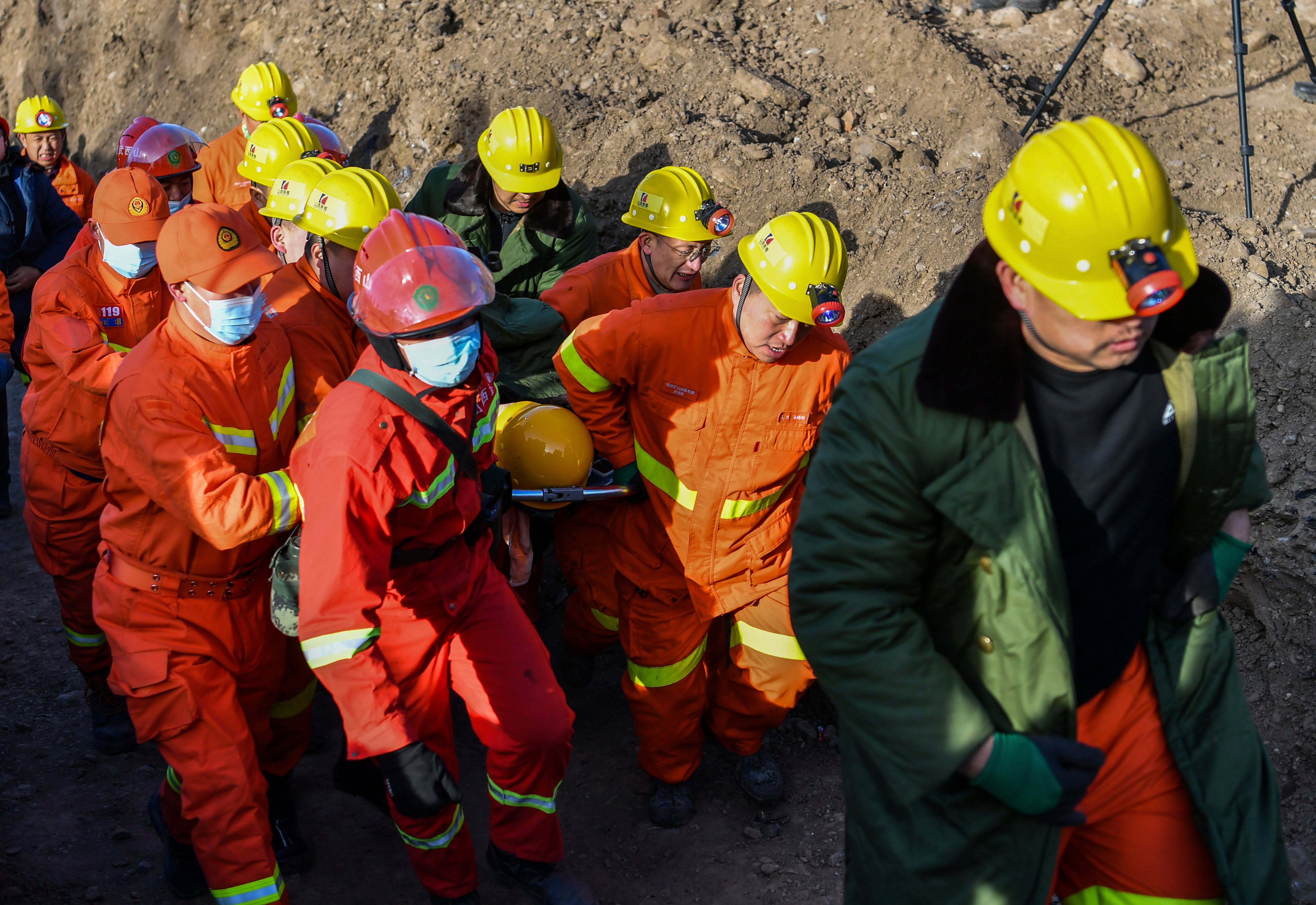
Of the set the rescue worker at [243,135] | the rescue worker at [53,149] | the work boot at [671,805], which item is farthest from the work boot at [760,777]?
the rescue worker at [53,149]

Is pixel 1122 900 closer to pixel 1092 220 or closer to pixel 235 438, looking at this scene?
pixel 1092 220

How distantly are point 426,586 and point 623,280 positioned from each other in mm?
2216

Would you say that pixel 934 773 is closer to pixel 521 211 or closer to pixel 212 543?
pixel 212 543

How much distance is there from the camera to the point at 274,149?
20.1ft

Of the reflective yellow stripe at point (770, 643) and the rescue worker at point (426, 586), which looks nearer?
the rescue worker at point (426, 586)

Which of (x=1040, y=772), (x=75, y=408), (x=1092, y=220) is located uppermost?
(x=1092, y=220)

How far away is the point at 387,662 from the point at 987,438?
2.18 m

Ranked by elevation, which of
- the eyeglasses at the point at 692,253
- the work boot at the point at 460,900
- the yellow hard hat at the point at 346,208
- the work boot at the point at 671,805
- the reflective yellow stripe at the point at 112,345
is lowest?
the work boot at the point at 671,805

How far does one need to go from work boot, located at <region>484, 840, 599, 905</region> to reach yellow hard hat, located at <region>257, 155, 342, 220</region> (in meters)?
2.89

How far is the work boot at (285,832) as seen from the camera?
13.5 feet

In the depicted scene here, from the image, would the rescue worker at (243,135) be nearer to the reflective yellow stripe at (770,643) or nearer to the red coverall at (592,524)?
the red coverall at (592,524)

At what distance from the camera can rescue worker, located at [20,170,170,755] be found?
4.39 metres

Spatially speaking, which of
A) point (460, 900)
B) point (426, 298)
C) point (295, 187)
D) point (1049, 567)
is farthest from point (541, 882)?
point (295, 187)

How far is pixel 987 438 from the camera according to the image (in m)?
1.92
